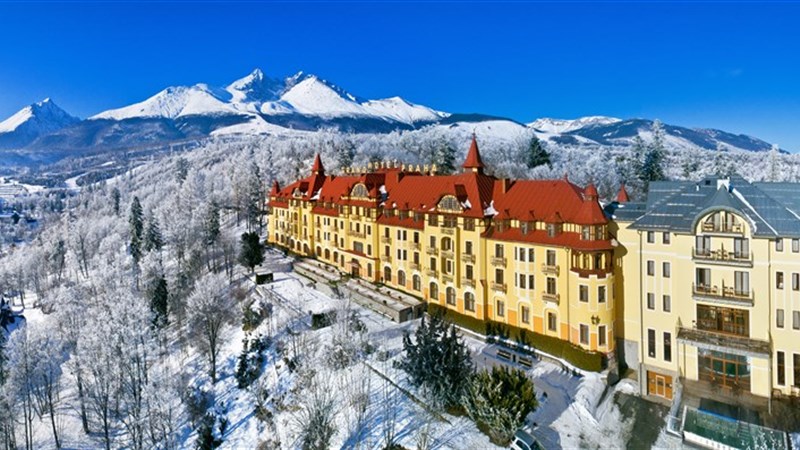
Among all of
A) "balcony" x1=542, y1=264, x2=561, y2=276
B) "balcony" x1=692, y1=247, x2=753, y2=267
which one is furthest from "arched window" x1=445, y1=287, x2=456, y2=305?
"balcony" x1=692, y1=247, x2=753, y2=267

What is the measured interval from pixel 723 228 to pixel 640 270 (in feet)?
20.9

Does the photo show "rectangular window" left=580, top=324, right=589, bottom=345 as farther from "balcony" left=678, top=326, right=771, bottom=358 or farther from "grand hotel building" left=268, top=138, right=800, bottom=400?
"balcony" left=678, top=326, right=771, bottom=358

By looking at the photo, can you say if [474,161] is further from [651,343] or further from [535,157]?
[535,157]

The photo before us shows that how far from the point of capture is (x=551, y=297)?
123ft

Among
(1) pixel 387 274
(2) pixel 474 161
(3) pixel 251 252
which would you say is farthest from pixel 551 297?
(3) pixel 251 252

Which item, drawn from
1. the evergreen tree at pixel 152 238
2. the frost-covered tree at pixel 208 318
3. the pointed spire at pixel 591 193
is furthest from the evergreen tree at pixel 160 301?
the pointed spire at pixel 591 193

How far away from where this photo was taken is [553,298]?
123 ft

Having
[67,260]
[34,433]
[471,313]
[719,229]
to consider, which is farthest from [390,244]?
[67,260]

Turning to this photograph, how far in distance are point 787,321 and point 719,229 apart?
725 cm

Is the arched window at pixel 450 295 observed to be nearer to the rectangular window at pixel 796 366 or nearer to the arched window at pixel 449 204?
the arched window at pixel 449 204

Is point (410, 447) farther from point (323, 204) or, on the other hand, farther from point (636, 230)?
point (323, 204)

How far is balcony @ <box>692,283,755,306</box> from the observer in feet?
102

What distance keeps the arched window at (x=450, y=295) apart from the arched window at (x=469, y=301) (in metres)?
1.38

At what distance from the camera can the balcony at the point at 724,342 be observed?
30.2m
